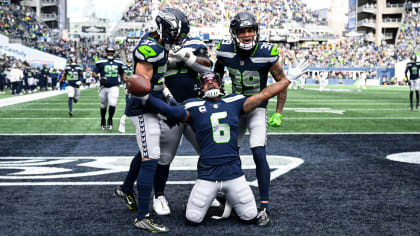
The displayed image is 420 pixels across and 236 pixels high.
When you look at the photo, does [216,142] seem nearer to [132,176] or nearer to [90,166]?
[132,176]

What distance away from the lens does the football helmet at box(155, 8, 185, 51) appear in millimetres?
3691

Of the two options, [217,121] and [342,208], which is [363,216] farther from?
[217,121]

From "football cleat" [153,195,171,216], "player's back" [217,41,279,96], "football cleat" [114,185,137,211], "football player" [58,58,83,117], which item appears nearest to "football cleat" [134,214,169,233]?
"football cleat" [153,195,171,216]

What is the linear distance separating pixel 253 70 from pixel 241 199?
4.17ft

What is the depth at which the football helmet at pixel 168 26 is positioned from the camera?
3691mm

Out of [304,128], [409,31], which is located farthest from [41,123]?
[409,31]

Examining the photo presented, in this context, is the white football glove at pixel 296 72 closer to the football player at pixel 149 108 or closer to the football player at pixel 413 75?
the football player at pixel 149 108

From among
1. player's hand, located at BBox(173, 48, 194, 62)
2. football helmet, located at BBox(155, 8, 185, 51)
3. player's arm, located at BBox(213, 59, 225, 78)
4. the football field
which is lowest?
the football field

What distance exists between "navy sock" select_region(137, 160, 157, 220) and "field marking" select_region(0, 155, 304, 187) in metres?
1.54

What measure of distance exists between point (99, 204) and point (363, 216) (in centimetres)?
237

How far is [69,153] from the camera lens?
7004mm

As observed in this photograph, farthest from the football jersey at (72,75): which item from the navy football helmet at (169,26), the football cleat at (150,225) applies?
the football cleat at (150,225)

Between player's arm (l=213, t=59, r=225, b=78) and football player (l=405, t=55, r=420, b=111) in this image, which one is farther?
football player (l=405, t=55, r=420, b=111)

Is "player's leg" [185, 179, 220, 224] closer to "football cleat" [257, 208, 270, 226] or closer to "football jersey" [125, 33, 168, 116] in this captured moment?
"football cleat" [257, 208, 270, 226]
